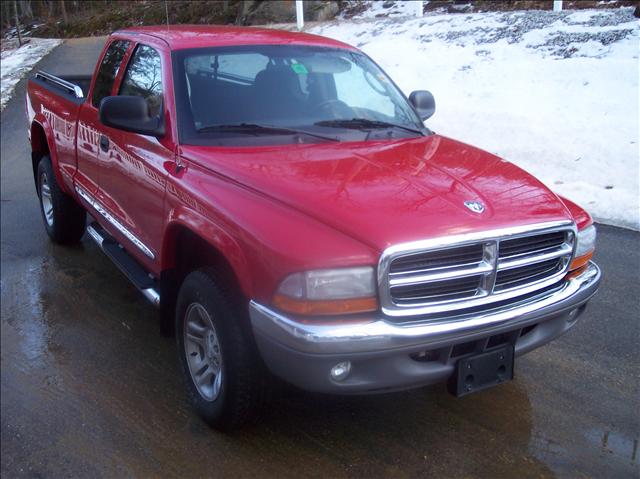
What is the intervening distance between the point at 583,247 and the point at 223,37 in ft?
8.39

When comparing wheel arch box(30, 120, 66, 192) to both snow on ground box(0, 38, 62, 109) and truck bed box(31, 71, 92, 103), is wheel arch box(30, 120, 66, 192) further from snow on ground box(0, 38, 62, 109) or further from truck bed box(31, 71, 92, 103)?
snow on ground box(0, 38, 62, 109)

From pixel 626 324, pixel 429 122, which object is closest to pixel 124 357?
pixel 626 324

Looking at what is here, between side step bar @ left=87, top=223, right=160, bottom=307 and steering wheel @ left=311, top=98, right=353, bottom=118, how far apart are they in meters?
1.43

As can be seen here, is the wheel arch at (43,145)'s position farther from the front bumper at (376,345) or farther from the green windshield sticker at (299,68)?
the front bumper at (376,345)

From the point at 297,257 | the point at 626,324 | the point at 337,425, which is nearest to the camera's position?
the point at 297,257

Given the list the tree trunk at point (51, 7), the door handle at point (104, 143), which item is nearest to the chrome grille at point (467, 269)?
the door handle at point (104, 143)

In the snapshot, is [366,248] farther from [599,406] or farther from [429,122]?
[429,122]

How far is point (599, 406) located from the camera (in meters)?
3.58

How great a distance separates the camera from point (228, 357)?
305 centimetres

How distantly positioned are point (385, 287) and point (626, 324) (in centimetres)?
248

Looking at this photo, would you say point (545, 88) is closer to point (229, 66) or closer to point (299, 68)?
point (299, 68)

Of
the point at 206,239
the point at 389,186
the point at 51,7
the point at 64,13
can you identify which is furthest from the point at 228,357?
the point at 64,13

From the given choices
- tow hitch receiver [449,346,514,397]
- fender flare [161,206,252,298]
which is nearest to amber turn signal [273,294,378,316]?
fender flare [161,206,252,298]

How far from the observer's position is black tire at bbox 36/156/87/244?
19.3 feet
